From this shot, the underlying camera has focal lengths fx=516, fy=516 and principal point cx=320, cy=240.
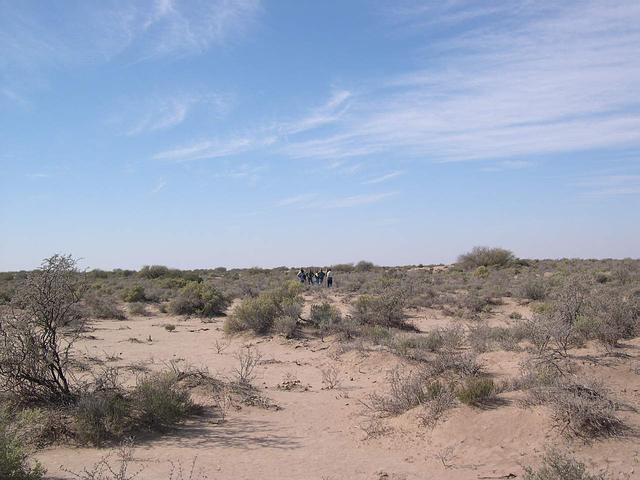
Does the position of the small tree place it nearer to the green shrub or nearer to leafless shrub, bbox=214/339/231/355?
leafless shrub, bbox=214/339/231/355

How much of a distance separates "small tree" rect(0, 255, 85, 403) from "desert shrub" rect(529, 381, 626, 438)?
735 centimetres

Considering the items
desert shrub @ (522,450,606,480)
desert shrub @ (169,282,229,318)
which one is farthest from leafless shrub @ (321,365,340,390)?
desert shrub @ (169,282,229,318)

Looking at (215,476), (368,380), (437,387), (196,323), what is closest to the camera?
(215,476)

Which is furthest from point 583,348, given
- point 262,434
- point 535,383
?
point 262,434

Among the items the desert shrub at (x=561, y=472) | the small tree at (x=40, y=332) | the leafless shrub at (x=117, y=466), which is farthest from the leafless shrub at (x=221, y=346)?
the desert shrub at (x=561, y=472)

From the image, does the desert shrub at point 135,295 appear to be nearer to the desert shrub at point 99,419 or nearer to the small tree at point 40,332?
the small tree at point 40,332

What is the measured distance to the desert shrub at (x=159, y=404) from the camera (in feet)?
27.0

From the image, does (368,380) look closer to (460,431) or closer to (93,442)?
(460,431)

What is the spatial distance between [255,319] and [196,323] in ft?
17.4

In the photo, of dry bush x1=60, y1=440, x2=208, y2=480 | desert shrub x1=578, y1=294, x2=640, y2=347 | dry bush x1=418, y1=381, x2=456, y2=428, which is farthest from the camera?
desert shrub x1=578, y1=294, x2=640, y2=347

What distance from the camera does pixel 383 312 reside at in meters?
17.5

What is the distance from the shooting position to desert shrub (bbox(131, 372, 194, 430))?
27.0 feet

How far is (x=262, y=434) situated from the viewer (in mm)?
8273

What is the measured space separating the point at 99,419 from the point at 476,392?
5.72 meters
